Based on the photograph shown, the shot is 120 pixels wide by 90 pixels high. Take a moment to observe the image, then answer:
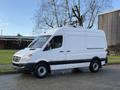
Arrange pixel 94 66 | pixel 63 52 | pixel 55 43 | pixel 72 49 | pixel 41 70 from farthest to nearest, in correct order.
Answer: pixel 94 66
pixel 72 49
pixel 63 52
pixel 55 43
pixel 41 70

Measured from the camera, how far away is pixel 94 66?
60.5ft

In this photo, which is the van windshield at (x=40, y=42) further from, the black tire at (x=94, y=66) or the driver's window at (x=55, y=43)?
the black tire at (x=94, y=66)

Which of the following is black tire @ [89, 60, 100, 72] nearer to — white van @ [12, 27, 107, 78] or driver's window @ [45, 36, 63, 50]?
white van @ [12, 27, 107, 78]

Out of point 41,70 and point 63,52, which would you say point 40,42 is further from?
point 41,70

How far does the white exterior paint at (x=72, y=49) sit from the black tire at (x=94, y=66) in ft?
1.06

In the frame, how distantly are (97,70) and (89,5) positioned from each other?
34.4 metres

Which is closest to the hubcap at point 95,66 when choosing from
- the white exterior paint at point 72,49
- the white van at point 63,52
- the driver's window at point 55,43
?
the white van at point 63,52

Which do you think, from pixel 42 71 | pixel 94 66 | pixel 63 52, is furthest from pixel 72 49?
pixel 42 71

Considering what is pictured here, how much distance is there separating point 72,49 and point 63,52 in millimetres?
797

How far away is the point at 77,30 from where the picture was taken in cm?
1766

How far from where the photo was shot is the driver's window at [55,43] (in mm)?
15945

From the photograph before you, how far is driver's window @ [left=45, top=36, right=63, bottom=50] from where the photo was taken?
15945mm

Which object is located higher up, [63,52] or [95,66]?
[63,52]

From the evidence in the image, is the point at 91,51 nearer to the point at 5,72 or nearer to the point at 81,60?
the point at 81,60
